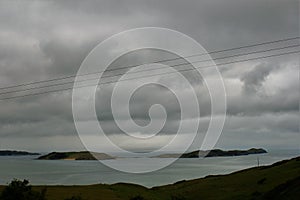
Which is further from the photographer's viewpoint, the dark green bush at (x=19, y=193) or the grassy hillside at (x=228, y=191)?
the grassy hillside at (x=228, y=191)

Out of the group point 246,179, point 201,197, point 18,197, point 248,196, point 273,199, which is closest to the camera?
point 18,197

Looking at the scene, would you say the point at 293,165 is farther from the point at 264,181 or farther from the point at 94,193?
the point at 94,193

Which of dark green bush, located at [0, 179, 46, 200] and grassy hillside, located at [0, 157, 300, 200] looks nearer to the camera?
dark green bush, located at [0, 179, 46, 200]

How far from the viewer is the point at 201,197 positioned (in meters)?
81.4

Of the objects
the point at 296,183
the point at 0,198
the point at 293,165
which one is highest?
the point at 293,165

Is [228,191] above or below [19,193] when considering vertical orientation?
above

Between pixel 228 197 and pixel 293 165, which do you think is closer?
pixel 228 197

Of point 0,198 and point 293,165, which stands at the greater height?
point 293,165

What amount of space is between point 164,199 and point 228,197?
45.8 ft

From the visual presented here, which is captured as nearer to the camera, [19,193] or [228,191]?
[19,193]

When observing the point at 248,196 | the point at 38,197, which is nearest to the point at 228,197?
the point at 248,196

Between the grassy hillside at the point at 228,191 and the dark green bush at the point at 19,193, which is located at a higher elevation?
the grassy hillside at the point at 228,191

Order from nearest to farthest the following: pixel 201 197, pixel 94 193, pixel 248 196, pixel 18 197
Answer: pixel 18 197 < pixel 248 196 < pixel 201 197 < pixel 94 193

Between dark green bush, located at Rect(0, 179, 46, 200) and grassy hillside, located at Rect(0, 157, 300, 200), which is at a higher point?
grassy hillside, located at Rect(0, 157, 300, 200)
